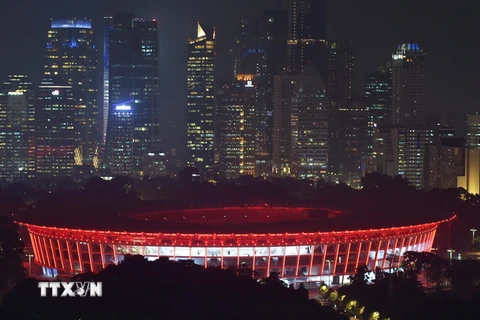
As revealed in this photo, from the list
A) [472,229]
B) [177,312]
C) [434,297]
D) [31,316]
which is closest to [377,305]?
[434,297]

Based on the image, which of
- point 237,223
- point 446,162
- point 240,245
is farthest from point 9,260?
point 446,162

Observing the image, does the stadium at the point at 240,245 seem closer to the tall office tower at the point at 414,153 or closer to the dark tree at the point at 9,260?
the dark tree at the point at 9,260

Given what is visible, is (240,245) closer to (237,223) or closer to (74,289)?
(237,223)

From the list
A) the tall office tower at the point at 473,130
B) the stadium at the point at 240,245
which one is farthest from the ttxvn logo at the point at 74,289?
the tall office tower at the point at 473,130

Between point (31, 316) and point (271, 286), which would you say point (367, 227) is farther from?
point (31, 316)

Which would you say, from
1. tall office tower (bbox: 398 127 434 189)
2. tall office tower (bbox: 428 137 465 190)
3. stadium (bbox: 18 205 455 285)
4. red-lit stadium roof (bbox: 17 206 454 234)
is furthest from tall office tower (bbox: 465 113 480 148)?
stadium (bbox: 18 205 455 285)

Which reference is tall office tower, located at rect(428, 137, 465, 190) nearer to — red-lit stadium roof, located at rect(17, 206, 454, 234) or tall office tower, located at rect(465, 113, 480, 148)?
tall office tower, located at rect(465, 113, 480, 148)
